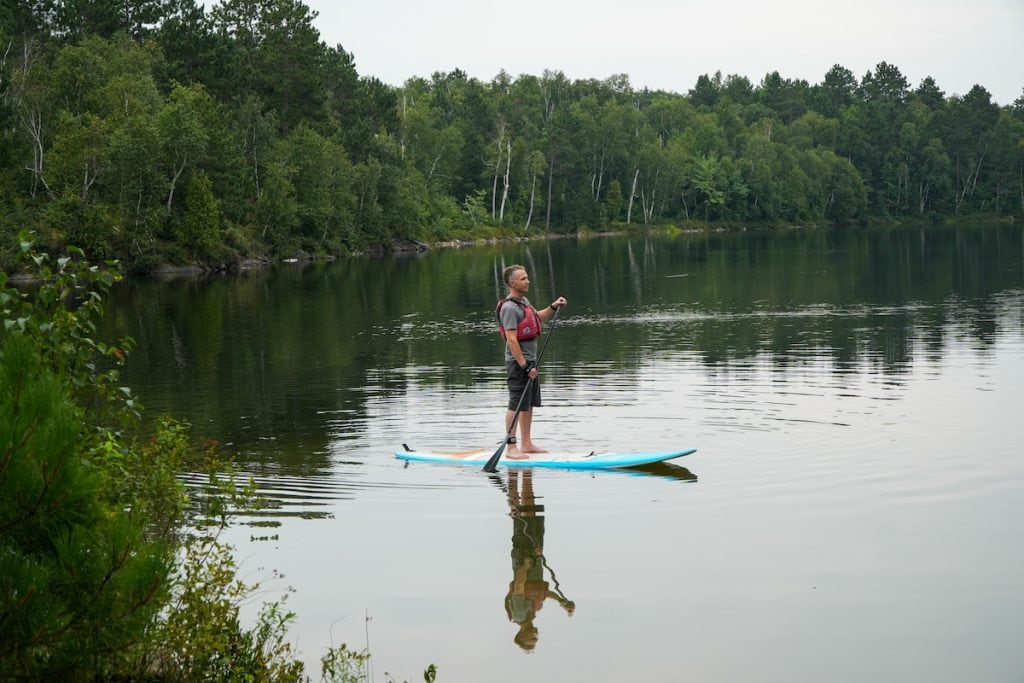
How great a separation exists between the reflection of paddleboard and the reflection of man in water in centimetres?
86

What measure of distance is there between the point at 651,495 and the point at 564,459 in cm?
159

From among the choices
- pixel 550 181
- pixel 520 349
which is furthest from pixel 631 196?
pixel 520 349

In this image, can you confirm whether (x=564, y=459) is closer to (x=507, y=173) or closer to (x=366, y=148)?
(x=366, y=148)

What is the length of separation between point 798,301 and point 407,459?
89.2ft

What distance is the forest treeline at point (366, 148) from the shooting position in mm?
58500

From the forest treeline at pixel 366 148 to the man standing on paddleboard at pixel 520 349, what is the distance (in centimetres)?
2138

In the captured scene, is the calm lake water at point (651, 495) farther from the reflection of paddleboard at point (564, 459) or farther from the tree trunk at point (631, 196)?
the tree trunk at point (631, 196)

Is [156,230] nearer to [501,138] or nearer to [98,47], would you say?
[98,47]

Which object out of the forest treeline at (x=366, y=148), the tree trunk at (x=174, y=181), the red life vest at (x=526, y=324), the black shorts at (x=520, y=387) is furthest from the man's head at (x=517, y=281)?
the tree trunk at (x=174, y=181)

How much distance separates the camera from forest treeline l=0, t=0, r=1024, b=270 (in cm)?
5850

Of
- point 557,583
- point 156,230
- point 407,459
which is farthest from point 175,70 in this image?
point 557,583

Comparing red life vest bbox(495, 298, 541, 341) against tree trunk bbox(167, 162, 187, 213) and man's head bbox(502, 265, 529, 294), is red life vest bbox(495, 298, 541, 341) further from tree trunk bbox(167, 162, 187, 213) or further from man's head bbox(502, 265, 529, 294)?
tree trunk bbox(167, 162, 187, 213)

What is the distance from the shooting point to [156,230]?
60812mm

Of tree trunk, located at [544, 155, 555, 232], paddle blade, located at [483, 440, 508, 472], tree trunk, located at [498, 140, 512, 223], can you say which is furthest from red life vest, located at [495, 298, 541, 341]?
tree trunk, located at [544, 155, 555, 232]
